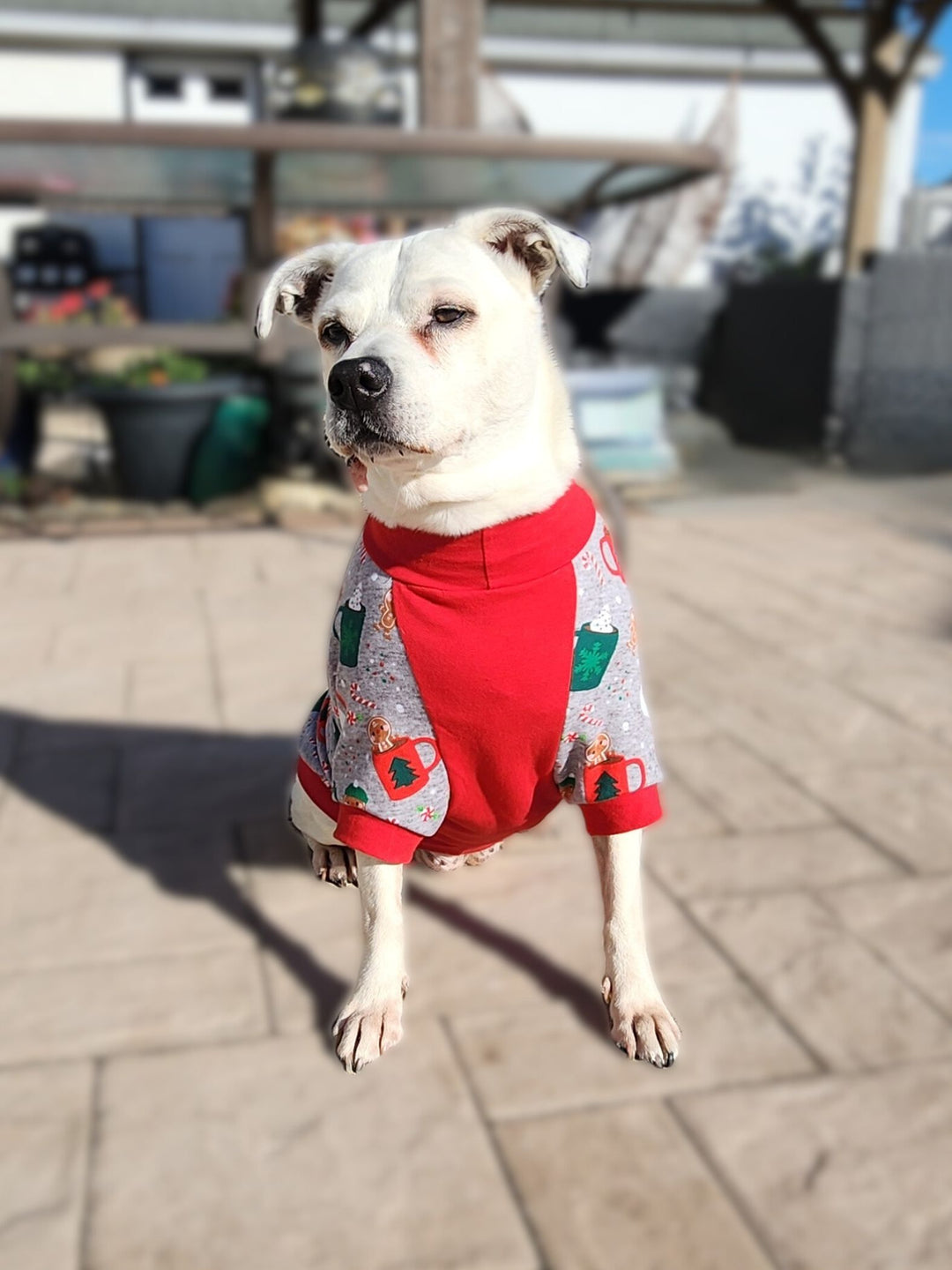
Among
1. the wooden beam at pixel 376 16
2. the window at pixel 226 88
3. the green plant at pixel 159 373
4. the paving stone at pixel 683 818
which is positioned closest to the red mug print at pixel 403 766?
the paving stone at pixel 683 818

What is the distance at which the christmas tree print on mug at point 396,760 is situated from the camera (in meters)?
0.96

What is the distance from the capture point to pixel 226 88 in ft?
50.5

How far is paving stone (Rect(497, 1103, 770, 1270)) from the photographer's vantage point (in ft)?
8.66

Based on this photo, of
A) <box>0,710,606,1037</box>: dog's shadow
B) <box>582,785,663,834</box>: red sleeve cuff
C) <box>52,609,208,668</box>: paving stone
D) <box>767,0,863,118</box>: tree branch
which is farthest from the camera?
<box>767,0,863,118</box>: tree branch

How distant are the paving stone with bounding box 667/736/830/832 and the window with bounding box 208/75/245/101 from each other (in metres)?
13.1

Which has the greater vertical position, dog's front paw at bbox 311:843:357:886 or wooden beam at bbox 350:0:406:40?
wooden beam at bbox 350:0:406:40

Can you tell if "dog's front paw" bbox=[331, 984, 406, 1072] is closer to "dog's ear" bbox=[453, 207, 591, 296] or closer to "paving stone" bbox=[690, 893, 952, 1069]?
"dog's ear" bbox=[453, 207, 591, 296]

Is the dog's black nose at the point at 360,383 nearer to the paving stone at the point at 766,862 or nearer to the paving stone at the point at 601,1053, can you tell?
the paving stone at the point at 601,1053

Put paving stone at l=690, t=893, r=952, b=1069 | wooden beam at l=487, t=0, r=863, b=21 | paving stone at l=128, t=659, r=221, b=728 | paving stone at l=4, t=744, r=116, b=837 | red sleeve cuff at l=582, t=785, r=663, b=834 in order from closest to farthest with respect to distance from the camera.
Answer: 1. red sleeve cuff at l=582, t=785, r=663, b=834
2. paving stone at l=690, t=893, r=952, b=1069
3. paving stone at l=4, t=744, r=116, b=837
4. paving stone at l=128, t=659, r=221, b=728
5. wooden beam at l=487, t=0, r=863, b=21

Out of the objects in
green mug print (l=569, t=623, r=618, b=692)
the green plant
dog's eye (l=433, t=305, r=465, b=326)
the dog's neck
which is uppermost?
dog's eye (l=433, t=305, r=465, b=326)

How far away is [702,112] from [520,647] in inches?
650

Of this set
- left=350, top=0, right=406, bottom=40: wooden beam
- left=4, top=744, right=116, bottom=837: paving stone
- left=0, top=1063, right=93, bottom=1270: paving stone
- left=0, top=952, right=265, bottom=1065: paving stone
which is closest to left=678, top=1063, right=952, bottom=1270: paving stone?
left=0, top=952, right=265, bottom=1065: paving stone

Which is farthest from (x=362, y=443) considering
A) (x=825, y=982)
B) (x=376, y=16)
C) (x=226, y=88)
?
(x=226, y=88)

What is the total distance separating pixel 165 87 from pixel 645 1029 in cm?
1657
